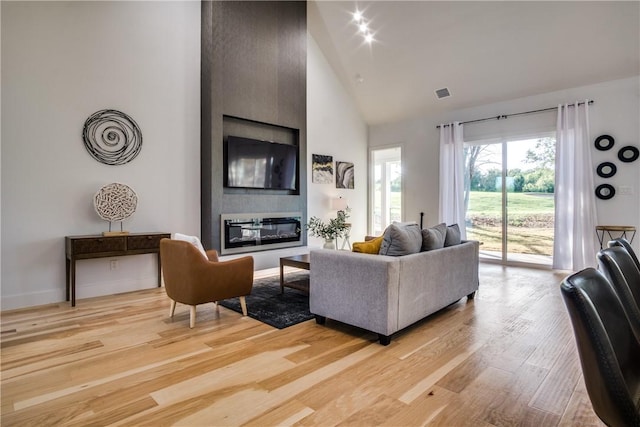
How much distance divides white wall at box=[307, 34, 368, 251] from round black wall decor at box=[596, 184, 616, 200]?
4130 mm

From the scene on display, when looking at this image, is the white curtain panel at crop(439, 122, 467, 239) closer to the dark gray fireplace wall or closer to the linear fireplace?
the dark gray fireplace wall

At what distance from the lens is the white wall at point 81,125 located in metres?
3.63

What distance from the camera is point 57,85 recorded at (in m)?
3.84

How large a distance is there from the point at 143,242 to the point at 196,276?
57.7 inches

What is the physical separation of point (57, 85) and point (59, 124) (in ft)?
1.39

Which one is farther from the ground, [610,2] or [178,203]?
[610,2]

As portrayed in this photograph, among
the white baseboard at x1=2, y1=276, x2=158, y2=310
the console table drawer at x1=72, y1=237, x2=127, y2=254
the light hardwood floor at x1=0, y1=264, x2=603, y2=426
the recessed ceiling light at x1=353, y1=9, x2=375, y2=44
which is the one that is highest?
the recessed ceiling light at x1=353, y1=9, x2=375, y2=44

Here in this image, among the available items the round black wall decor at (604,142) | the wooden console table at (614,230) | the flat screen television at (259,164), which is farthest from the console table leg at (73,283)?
the round black wall decor at (604,142)

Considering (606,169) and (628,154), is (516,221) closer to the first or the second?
(606,169)

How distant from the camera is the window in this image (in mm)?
7637

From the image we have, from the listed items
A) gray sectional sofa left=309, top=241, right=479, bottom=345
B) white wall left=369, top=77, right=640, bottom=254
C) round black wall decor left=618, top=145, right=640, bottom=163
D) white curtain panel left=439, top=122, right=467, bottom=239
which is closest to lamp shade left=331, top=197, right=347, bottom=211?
white wall left=369, top=77, right=640, bottom=254

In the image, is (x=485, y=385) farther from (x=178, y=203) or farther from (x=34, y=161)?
(x=34, y=161)

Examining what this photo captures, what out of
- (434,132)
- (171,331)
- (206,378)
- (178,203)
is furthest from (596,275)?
(434,132)

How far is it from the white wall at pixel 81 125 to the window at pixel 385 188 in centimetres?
417
